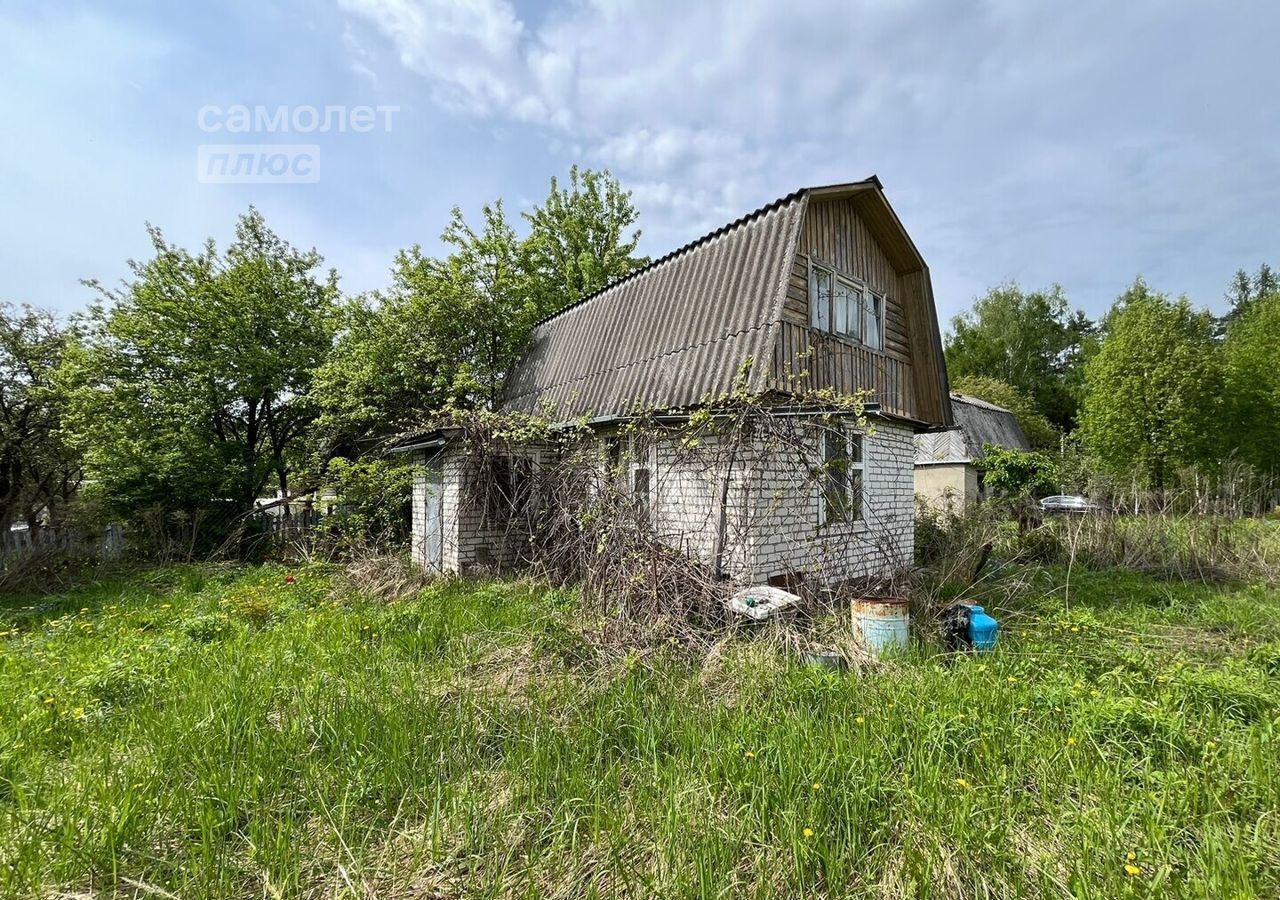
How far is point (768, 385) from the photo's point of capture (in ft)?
21.9

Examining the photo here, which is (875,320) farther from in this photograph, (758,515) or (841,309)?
(758,515)

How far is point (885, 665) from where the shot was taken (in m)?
4.46

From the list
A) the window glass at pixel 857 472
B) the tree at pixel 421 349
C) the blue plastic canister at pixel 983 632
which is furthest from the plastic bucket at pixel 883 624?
the tree at pixel 421 349

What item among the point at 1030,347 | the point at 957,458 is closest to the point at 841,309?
the point at 957,458

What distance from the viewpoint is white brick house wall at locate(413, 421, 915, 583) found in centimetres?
667

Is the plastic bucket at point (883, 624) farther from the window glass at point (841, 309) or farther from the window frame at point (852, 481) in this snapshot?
the window glass at point (841, 309)

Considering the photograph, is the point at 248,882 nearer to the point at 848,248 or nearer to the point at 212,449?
the point at 848,248

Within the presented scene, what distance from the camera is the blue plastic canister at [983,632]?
4.90 metres

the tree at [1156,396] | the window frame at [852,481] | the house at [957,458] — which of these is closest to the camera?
the window frame at [852,481]

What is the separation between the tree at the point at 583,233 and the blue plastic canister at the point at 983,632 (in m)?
17.6

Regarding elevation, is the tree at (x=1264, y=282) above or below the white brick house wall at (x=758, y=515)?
above

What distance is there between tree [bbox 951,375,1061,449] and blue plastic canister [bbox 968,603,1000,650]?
31.2 m

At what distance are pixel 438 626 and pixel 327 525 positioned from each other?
22.1 ft

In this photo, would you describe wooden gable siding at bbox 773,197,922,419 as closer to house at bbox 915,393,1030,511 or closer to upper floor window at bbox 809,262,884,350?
upper floor window at bbox 809,262,884,350
